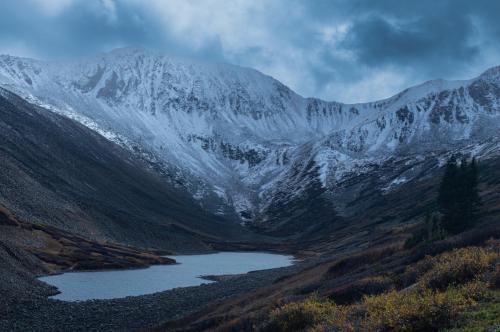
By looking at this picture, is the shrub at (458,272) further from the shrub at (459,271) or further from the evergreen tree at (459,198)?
the evergreen tree at (459,198)

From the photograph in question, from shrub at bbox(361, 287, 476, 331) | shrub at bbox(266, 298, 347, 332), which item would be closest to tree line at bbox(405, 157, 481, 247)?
shrub at bbox(266, 298, 347, 332)

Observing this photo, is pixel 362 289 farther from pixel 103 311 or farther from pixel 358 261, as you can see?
pixel 103 311

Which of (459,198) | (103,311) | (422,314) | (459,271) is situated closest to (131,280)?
(103,311)

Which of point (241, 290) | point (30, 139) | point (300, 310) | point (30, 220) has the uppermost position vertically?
point (30, 139)

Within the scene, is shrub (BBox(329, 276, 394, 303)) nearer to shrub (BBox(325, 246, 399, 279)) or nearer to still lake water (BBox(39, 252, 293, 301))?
shrub (BBox(325, 246, 399, 279))

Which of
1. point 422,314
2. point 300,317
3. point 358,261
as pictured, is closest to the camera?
point 422,314

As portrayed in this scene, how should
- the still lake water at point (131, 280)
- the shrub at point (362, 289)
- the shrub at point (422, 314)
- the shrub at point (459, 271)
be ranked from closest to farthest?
the shrub at point (422, 314), the shrub at point (459, 271), the shrub at point (362, 289), the still lake water at point (131, 280)

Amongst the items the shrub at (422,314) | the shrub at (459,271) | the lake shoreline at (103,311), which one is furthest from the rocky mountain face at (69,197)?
the shrub at (422,314)

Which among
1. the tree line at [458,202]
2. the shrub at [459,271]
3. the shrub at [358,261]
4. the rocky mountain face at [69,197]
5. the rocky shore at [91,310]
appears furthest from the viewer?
the rocky mountain face at [69,197]

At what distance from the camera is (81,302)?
2308 inches

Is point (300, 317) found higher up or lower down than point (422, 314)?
lower down

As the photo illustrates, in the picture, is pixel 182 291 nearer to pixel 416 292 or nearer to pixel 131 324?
pixel 131 324

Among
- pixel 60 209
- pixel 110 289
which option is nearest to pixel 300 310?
pixel 110 289

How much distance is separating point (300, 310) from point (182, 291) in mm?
52970
